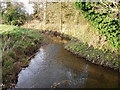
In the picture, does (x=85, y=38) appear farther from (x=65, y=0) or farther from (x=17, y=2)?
(x=17, y=2)

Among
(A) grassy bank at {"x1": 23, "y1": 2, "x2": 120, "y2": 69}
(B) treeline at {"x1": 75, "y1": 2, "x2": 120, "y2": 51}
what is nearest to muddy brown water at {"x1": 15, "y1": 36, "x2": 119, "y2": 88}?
(A) grassy bank at {"x1": 23, "y1": 2, "x2": 120, "y2": 69}

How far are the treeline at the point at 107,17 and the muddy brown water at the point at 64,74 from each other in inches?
84.0

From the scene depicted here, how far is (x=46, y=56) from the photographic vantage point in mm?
9719

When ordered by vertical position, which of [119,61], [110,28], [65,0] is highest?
[65,0]

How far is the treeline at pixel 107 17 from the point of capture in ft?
26.5

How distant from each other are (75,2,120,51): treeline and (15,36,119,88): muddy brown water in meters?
2.13

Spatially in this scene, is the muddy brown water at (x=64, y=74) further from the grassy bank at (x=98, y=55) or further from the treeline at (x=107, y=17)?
the treeline at (x=107, y=17)

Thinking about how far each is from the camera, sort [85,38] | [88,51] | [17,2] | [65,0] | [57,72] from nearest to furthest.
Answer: [57,72] → [88,51] → [85,38] → [65,0] → [17,2]

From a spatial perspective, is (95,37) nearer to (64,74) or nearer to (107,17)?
(107,17)

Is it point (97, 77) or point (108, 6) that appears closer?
point (97, 77)

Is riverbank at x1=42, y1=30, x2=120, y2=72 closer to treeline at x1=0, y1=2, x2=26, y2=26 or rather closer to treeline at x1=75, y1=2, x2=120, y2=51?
treeline at x1=75, y1=2, x2=120, y2=51

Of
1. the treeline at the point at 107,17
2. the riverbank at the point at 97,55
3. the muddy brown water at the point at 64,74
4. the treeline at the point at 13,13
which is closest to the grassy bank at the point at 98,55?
the riverbank at the point at 97,55

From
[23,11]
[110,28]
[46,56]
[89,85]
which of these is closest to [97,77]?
[89,85]

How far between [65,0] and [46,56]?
8984 millimetres
